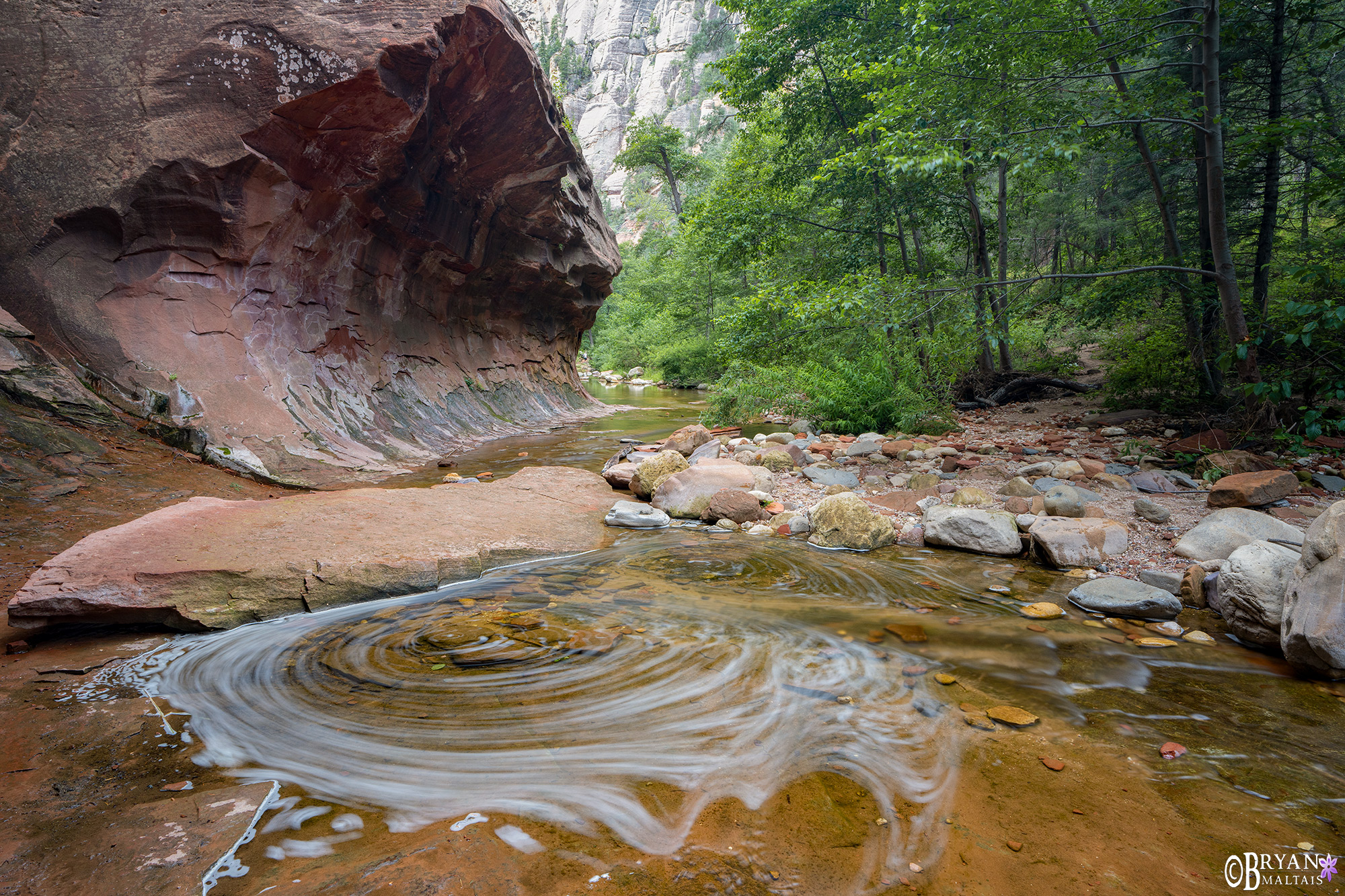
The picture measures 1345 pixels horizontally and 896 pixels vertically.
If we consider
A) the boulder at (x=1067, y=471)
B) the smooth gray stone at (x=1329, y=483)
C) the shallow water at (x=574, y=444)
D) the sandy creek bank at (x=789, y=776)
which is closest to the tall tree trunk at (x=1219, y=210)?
the smooth gray stone at (x=1329, y=483)

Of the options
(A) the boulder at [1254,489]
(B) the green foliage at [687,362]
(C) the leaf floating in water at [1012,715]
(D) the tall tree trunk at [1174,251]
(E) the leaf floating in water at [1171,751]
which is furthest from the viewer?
(B) the green foliage at [687,362]

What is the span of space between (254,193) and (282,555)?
19.0 feet

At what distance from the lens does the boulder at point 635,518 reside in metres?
5.90

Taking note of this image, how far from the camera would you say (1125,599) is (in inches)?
143

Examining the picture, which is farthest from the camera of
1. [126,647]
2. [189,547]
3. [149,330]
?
[149,330]

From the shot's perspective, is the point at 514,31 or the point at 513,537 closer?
the point at 513,537

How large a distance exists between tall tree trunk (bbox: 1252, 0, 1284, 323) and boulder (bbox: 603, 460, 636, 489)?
789 centimetres

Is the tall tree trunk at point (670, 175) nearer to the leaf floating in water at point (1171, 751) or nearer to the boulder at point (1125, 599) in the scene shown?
the boulder at point (1125, 599)

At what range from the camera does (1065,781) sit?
2.13 m

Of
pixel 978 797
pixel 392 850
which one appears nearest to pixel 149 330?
pixel 392 850

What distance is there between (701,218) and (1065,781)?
424 inches

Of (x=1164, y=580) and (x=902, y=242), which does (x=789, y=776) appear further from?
(x=902, y=242)

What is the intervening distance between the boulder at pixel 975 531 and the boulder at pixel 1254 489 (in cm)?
162

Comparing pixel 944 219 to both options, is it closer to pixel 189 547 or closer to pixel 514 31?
pixel 514 31
